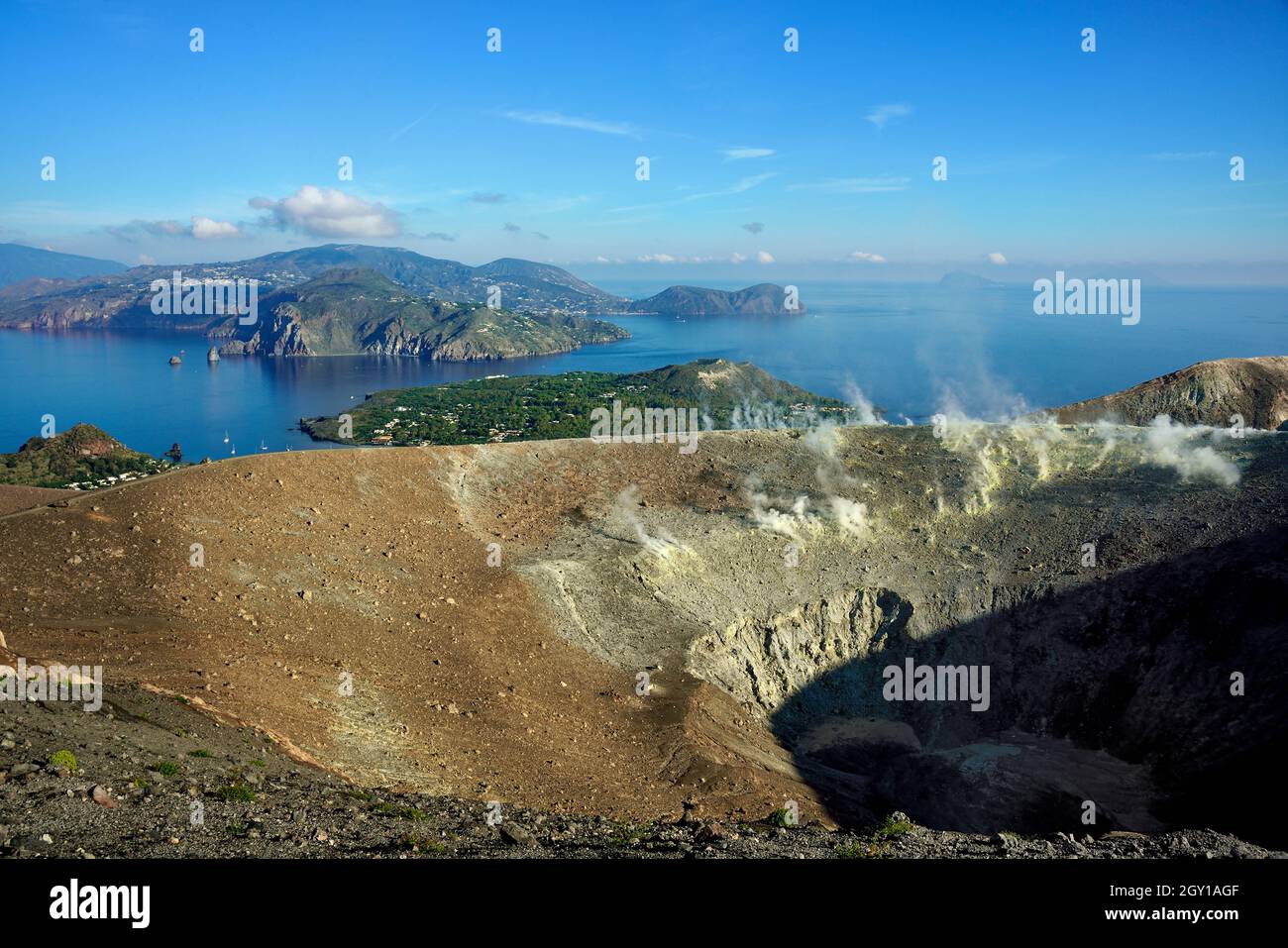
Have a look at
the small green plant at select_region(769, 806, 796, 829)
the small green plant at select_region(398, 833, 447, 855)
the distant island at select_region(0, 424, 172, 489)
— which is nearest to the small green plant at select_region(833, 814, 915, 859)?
the small green plant at select_region(769, 806, 796, 829)

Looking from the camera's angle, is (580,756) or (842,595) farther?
(842,595)

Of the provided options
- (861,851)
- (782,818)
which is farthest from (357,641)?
(861,851)

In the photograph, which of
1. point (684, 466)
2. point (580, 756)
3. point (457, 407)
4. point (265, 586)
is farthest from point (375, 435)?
point (580, 756)

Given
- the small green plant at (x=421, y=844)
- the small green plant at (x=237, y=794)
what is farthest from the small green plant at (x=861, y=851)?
the small green plant at (x=237, y=794)

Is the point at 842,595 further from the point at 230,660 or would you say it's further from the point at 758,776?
the point at 230,660

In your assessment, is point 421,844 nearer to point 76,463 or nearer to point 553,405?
point 76,463

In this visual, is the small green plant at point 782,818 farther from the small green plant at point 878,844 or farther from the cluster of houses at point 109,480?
the cluster of houses at point 109,480
